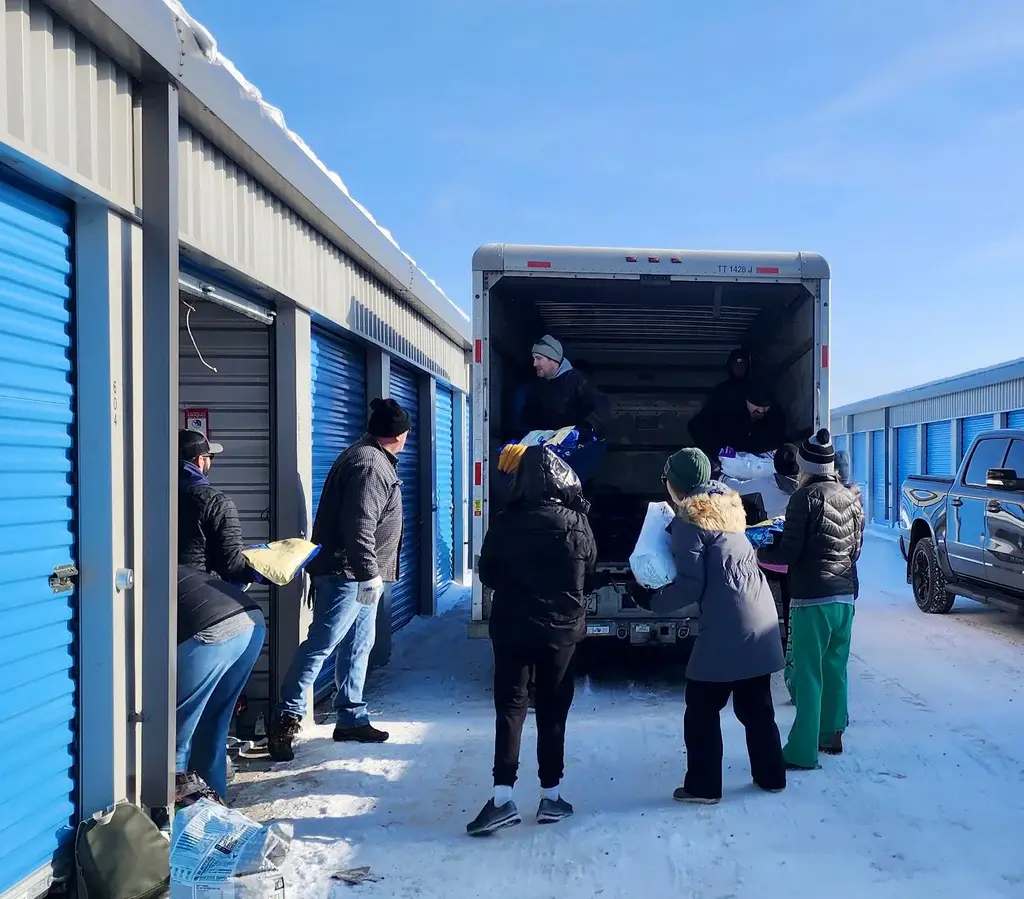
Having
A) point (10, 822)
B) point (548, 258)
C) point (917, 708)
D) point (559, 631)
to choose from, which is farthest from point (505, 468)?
point (917, 708)

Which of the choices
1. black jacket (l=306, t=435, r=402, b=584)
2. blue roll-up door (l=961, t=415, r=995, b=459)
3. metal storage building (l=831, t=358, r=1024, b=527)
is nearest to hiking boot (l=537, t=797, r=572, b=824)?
black jacket (l=306, t=435, r=402, b=584)

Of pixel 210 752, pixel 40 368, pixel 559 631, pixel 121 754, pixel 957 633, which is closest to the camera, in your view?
pixel 40 368

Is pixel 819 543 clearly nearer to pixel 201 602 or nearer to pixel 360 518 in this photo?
pixel 360 518

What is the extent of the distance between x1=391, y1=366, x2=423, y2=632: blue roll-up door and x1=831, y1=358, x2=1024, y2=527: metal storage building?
36.7 feet

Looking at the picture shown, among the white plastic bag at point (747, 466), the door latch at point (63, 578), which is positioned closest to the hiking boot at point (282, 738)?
the door latch at point (63, 578)

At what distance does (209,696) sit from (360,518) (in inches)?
53.5

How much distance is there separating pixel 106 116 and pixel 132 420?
1218 mm

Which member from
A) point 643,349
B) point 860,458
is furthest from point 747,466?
point 860,458

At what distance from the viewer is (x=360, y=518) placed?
4.88 m

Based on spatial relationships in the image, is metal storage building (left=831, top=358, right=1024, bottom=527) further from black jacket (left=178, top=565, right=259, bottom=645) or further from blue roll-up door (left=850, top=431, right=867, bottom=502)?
black jacket (left=178, top=565, right=259, bottom=645)

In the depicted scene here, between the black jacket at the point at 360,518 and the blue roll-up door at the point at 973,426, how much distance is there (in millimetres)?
16397

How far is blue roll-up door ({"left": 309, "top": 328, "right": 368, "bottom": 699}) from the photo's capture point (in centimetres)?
594

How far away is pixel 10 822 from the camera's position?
2.92 meters

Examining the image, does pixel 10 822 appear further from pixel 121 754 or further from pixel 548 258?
pixel 548 258
